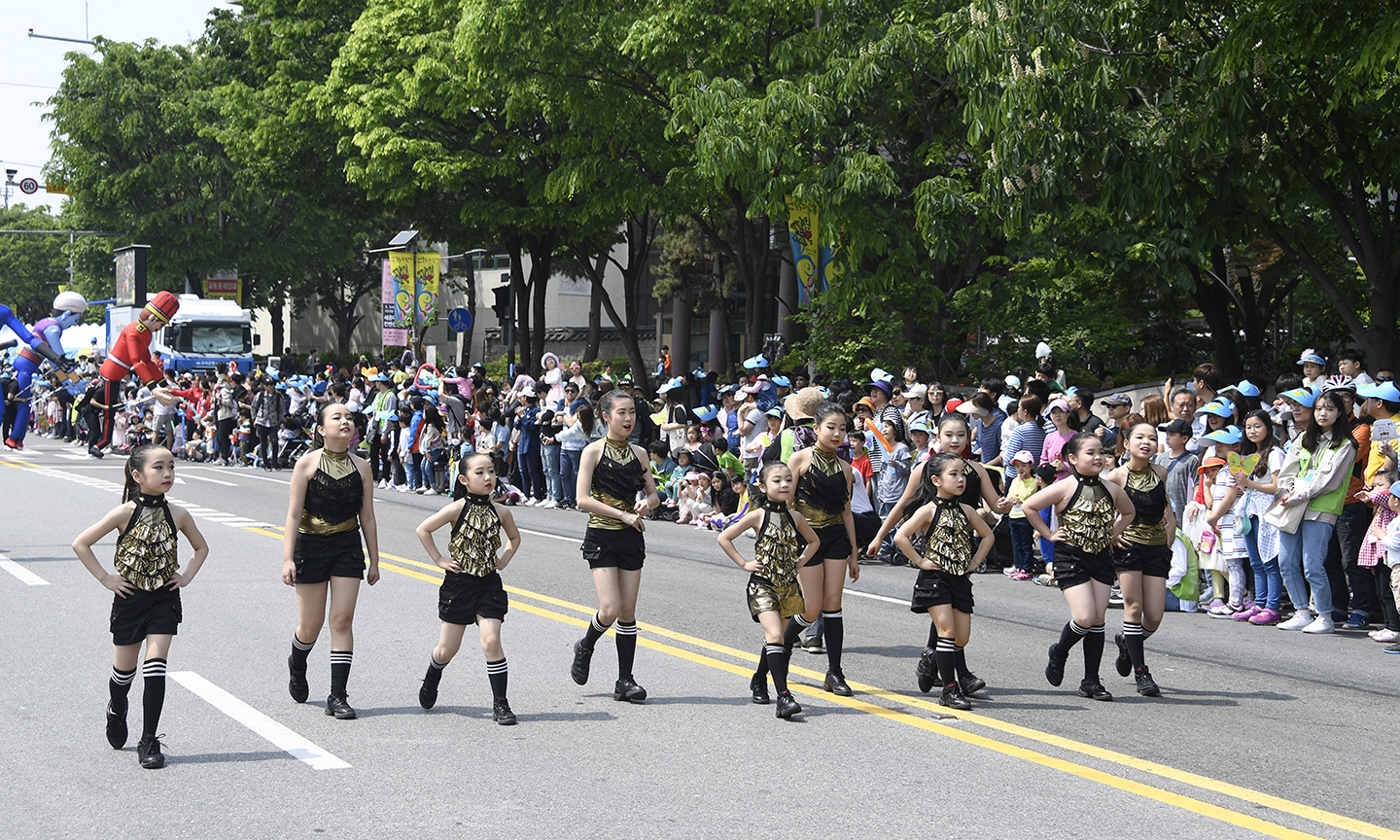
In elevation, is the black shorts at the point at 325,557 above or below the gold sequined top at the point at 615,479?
below

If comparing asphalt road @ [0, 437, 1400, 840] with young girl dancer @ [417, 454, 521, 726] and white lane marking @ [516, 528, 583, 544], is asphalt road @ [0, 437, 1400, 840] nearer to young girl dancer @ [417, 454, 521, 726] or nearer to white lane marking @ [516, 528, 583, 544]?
young girl dancer @ [417, 454, 521, 726]

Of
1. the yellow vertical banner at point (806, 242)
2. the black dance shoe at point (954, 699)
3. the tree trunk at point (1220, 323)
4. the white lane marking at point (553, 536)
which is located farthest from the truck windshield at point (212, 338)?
the black dance shoe at point (954, 699)

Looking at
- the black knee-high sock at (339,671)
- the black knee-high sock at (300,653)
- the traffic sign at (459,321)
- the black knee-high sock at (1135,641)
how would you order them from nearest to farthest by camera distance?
the black knee-high sock at (339,671) → the black knee-high sock at (300,653) → the black knee-high sock at (1135,641) → the traffic sign at (459,321)

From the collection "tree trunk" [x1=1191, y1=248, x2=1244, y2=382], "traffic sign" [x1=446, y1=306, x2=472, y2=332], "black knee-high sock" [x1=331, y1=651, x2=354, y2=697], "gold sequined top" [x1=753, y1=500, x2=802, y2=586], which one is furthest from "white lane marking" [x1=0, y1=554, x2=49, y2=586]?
"traffic sign" [x1=446, y1=306, x2=472, y2=332]

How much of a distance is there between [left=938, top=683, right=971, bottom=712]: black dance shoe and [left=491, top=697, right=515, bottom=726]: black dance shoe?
2379mm

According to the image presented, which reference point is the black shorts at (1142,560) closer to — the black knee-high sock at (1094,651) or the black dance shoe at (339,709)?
the black knee-high sock at (1094,651)

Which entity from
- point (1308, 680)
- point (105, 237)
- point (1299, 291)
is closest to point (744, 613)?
point (1308, 680)

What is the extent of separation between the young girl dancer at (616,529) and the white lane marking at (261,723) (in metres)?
1.75

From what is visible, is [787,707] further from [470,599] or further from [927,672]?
[470,599]

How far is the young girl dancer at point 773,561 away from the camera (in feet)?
25.2

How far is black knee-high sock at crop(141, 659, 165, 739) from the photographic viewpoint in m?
6.37

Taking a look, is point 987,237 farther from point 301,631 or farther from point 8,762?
point 8,762

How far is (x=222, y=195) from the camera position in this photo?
52.0 metres

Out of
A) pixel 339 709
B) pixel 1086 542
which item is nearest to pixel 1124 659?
pixel 1086 542
